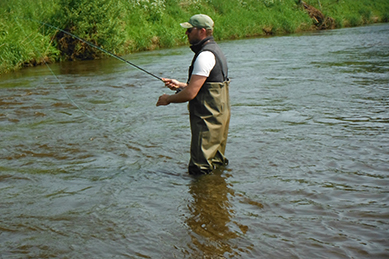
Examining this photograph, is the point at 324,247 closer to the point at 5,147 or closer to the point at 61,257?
the point at 61,257

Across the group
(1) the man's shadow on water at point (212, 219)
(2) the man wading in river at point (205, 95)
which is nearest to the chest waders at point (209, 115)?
(2) the man wading in river at point (205, 95)

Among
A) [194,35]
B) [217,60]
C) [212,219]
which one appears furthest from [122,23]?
[212,219]

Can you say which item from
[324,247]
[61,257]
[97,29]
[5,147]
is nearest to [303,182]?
[324,247]

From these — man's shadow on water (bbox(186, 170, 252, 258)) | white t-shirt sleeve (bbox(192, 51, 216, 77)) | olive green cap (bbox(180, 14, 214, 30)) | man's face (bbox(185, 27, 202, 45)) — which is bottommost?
man's shadow on water (bbox(186, 170, 252, 258))

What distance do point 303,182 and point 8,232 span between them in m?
2.54

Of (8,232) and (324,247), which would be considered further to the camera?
(8,232)

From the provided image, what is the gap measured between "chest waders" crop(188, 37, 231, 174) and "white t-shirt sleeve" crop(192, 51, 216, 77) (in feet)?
0.18

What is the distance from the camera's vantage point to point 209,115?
14.5 feet

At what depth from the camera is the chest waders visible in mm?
4387

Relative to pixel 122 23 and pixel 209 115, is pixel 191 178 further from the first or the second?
pixel 122 23

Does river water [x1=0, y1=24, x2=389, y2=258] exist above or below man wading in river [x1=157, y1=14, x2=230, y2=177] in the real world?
below

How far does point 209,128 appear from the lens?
4.41m

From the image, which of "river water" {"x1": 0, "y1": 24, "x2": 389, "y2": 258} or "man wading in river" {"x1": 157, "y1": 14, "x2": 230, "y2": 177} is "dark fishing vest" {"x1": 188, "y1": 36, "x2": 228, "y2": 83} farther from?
"river water" {"x1": 0, "y1": 24, "x2": 389, "y2": 258}

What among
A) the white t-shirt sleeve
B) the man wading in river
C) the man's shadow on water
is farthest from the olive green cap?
the man's shadow on water
